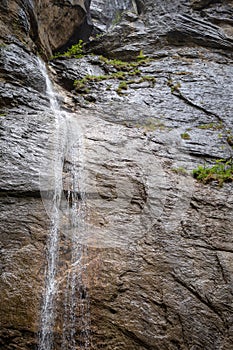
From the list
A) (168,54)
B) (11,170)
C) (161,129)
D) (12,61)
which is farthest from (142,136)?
(168,54)

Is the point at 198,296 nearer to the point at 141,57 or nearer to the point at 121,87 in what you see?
the point at 121,87

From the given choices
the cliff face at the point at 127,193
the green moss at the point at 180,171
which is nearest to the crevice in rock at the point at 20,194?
the cliff face at the point at 127,193

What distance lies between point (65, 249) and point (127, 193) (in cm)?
151

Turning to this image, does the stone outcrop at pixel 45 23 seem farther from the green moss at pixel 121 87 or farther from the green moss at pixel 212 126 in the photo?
the green moss at pixel 212 126

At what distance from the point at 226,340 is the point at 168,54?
365 inches

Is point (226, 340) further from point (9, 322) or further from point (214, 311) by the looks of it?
point (9, 322)

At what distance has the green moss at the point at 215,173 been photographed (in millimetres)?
5508

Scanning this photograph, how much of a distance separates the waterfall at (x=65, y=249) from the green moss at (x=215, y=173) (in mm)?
2292

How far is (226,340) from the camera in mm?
3395

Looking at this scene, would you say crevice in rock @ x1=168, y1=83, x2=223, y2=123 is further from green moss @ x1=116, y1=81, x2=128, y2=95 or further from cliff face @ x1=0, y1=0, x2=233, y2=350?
green moss @ x1=116, y1=81, x2=128, y2=95

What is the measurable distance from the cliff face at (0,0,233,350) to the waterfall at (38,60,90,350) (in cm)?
5

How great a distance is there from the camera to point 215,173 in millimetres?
5641

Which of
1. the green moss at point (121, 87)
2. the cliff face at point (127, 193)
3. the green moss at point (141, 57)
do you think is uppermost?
the green moss at point (141, 57)

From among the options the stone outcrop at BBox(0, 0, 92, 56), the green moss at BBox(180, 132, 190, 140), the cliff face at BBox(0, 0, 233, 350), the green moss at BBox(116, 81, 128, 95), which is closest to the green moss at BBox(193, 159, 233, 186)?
the cliff face at BBox(0, 0, 233, 350)
